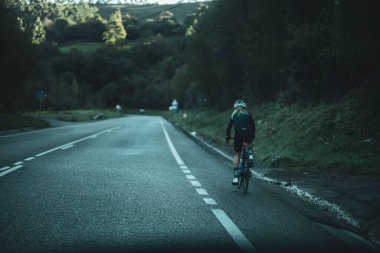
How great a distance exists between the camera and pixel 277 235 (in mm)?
6613

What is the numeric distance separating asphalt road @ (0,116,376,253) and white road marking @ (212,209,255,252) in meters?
0.01

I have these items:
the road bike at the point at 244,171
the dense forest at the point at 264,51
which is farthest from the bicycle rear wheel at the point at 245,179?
the dense forest at the point at 264,51

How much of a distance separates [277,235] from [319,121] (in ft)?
44.3

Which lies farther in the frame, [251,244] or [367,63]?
[367,63]

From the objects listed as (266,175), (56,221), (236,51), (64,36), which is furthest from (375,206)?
(64,36)

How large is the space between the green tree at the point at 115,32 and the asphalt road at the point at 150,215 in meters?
179

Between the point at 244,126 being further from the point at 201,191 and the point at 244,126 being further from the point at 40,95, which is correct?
the point at 40,95

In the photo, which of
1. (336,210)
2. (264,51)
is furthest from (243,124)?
(264,51)

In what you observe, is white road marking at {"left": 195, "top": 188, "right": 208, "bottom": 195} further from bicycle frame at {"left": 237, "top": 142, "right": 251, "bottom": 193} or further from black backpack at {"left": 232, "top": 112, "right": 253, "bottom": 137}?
black backpack at {"left": 232, "top": 112, "right": 253, "bottom": 137}

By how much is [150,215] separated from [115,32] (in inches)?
7472

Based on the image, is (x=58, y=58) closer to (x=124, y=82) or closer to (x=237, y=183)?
(x=124, y=82)

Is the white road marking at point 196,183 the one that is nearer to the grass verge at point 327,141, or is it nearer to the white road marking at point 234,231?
the white road marking at point 234,231

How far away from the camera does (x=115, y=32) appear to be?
192 m

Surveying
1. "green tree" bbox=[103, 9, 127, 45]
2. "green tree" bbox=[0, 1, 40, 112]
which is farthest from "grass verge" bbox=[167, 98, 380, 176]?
"green tree" bbox=[103, 9, 127, 45]
